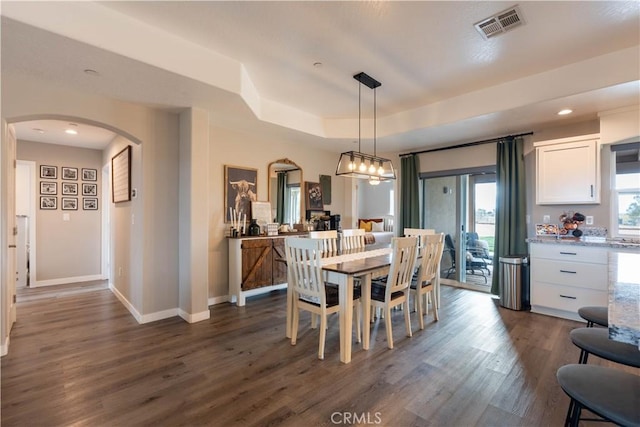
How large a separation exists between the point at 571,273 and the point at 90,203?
7774 mm

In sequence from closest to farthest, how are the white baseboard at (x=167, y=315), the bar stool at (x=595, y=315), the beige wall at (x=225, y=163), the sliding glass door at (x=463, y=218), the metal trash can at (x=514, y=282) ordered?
the bar stool at (x=595, y=315)
the white baseboard at (x=167, y=315)
the metal trash can at (x=514, y=282)
the beige wall at (x=225, y=163)
the sliding glass door at (x=463, y=218)

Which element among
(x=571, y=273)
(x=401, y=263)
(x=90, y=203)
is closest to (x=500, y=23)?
(x=401, y=263)

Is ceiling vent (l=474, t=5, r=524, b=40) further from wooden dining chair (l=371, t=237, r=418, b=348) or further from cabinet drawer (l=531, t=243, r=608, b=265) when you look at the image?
cabinet drawer (l=531, t=243, r=608, b=265)

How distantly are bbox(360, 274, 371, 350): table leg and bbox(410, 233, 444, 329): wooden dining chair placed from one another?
76 cm

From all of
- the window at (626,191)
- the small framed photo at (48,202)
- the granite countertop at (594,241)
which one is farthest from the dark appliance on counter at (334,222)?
the small framed photo at (48,202)

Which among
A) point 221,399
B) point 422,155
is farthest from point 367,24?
point 422,155

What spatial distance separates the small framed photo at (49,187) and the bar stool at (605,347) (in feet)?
23.8

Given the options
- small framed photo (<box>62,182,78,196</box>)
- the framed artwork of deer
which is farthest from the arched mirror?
small framed photo (<box>62,182,78,196</box>)

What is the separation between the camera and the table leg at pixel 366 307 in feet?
9.18

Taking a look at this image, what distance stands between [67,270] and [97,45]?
498cm

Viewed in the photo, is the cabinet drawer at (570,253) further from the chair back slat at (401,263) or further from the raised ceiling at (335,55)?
the chair back slat at (401,263)

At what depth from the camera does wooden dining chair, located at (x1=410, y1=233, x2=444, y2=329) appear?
333cm

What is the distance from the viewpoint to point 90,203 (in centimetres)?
568

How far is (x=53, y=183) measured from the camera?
5285 mm
